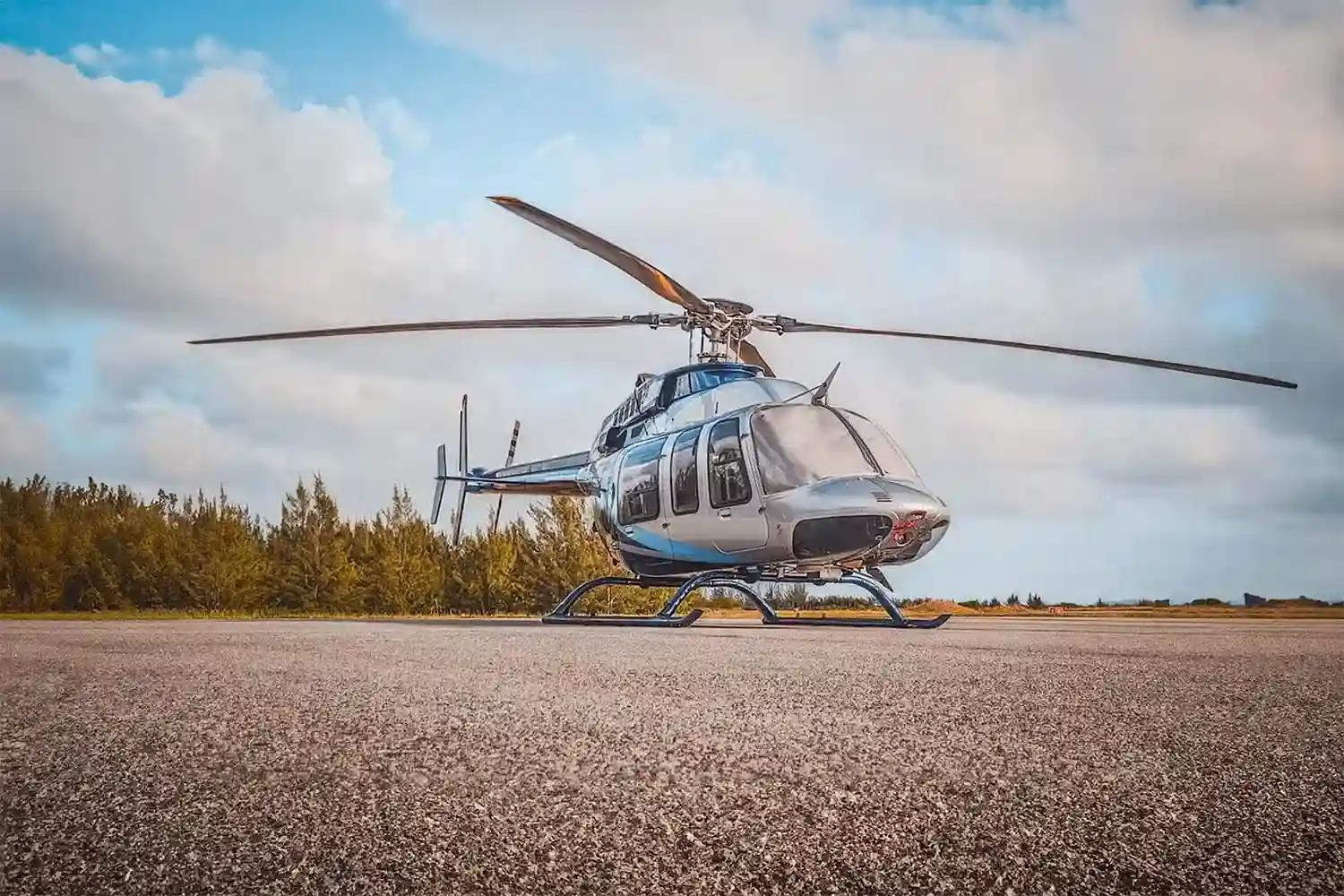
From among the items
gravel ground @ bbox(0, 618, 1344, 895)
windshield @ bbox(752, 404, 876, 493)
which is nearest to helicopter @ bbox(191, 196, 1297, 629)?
windshield @ bbox(752, 404, 876, 493)

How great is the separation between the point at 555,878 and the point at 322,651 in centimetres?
485

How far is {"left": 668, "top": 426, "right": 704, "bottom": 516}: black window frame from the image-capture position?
36.9 feet

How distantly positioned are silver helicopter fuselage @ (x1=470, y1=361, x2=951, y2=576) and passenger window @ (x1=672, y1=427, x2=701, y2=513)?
2 centimetres

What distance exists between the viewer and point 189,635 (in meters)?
8.30

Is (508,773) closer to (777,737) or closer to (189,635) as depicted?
(777,737)

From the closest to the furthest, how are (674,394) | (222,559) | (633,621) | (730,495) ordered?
1. (730,495)
2. (633,621)
3. (674,394)
4. (222,559)

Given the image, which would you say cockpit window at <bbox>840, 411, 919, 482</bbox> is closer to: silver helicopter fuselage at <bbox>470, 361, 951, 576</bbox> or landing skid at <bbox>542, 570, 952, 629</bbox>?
silver helicopter fuselage at <bbox>470, 361, 951, 576</bbox>

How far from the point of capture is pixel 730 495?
35.4 feet

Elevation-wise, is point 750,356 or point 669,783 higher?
point 750,356

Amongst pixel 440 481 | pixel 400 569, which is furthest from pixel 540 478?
pixel 400 569

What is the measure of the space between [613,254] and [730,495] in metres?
2.98

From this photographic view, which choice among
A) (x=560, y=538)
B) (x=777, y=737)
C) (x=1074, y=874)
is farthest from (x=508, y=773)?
(x=560, y=538)

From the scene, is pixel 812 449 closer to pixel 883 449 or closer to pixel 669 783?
pixel 883 449

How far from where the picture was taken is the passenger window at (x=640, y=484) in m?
12.0
